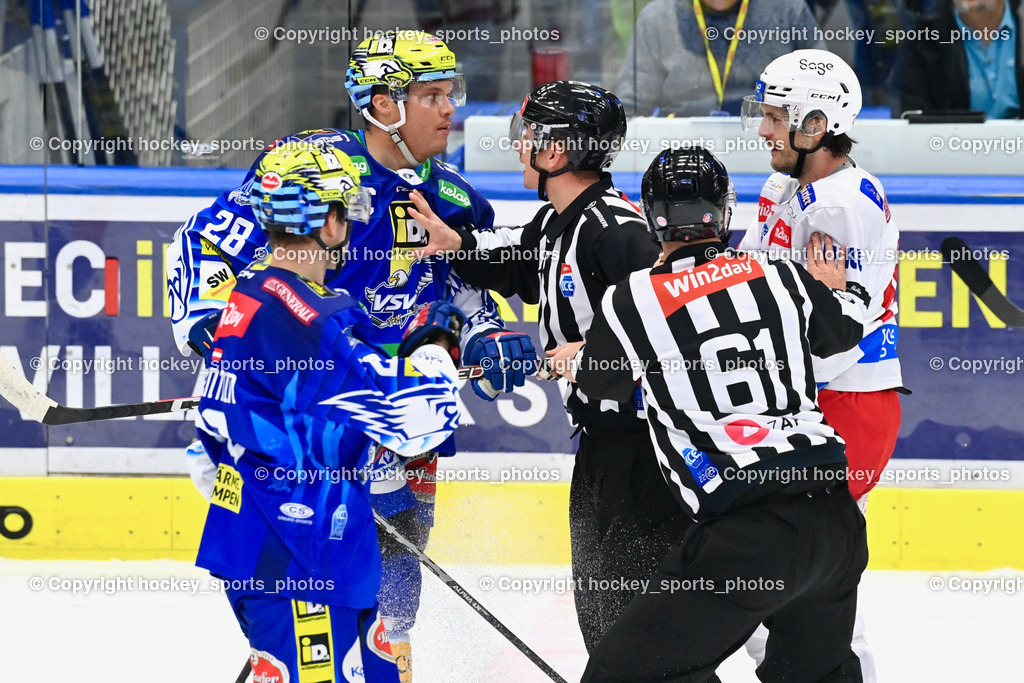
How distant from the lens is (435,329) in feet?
7.88

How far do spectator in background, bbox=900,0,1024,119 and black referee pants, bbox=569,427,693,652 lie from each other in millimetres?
2651

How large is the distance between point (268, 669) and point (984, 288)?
10.7 feet

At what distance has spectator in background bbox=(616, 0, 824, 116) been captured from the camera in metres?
4.91

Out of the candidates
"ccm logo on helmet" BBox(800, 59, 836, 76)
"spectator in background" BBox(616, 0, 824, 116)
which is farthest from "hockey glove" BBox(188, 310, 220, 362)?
"spectator in background" BBox(616, 0, 824, 116)

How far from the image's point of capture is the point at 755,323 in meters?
2.34

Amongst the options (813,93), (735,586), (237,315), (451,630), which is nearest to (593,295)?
(813,93)

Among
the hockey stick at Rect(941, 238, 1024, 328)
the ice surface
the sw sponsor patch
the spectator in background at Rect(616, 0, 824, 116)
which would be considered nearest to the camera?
the sw sponsor patch

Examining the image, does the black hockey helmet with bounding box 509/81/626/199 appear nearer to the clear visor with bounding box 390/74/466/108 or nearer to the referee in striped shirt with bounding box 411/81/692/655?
the referee in striped shirt with bounding box 411/81/692/655

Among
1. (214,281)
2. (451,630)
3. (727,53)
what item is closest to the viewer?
(214,281)

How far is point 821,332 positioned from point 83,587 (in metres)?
2.95

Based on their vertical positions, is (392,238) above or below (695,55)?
below

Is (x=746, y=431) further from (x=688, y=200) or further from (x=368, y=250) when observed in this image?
(x=368, y=250)

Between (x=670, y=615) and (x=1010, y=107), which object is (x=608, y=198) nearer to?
(x=670, y=615)

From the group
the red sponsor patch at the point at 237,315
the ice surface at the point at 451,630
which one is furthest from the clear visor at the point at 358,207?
the ice surface at the point at 451,630
